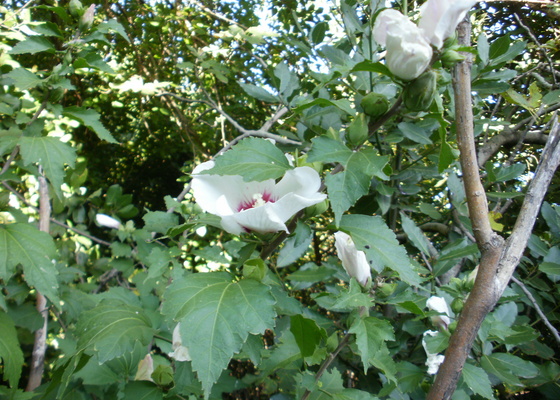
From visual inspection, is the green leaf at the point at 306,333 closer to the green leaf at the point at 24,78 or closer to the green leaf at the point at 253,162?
the green leaf at the point at 253,162

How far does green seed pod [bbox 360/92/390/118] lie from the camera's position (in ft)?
2.31

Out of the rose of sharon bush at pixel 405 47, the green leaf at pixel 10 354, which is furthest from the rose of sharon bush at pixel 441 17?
the green leaf at pixel 10 354

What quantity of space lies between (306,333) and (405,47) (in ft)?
1.63

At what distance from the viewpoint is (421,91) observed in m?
0.64

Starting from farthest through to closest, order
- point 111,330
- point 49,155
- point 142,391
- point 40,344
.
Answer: point 40,344, point 49,155, point 142,391, point 111,330

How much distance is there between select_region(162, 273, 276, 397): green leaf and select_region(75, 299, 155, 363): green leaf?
243mm

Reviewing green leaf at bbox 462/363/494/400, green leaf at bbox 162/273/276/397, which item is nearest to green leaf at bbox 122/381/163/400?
green leaf at bbox 162/273/276/397

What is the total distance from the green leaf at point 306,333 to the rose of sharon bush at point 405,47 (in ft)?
1.42

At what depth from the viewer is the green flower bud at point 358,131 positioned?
2.32 ft

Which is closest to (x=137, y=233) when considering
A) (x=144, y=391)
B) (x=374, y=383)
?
(x=144, y=391)

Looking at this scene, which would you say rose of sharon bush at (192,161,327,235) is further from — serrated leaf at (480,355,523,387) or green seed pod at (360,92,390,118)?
serrated leaf at (480,355,523,387)

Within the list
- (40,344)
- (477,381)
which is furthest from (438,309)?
(40,344)

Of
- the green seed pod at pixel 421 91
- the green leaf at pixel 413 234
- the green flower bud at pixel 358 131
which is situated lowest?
the green leaf at pixel 413 234

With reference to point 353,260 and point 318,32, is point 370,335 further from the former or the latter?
point 318,32
